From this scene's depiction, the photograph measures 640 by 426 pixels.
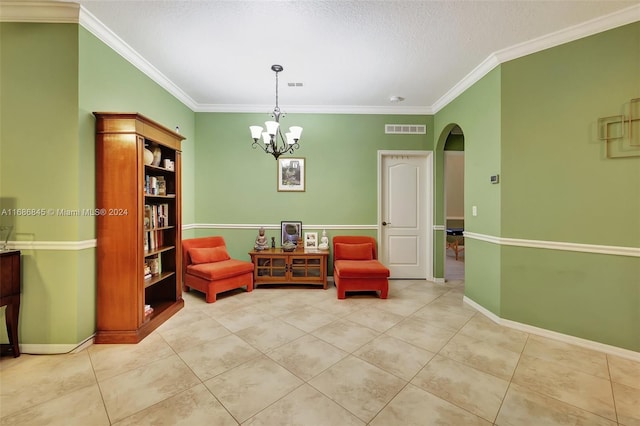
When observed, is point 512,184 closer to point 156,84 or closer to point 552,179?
point 552,179

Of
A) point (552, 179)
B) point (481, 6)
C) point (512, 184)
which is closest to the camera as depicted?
point (481, 6)

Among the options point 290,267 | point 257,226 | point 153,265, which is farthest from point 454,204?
point 153,265

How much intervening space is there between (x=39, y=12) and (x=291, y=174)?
3180 millimetres

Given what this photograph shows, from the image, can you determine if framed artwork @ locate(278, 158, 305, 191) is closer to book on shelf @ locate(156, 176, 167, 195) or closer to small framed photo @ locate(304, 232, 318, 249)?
small framed photo @ locate(304, 232, 318, 249)

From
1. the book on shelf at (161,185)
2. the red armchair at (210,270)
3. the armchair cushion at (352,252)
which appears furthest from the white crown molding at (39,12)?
the armchair cushion at (352,252)

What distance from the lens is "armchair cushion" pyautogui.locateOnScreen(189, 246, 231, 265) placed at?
3.75 m

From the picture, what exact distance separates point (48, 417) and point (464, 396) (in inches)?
105

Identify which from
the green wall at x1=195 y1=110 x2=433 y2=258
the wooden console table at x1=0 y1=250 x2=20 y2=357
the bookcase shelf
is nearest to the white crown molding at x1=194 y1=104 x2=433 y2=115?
the green wall at x1=195 y1=110 x2=433 y2=258

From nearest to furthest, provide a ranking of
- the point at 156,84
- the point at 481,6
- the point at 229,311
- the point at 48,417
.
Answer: the point at 48,417, the point at 481,6, the point at 229,311, the point at 156,84

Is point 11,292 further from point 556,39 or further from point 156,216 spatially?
point 556,39

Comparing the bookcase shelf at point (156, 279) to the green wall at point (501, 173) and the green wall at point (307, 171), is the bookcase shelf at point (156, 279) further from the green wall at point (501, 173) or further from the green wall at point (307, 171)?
the green wall at point (307, 171)

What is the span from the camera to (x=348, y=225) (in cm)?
457

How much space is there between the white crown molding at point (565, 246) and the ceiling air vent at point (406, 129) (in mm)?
2192

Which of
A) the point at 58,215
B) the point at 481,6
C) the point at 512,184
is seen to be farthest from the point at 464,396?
the point at 58,215
